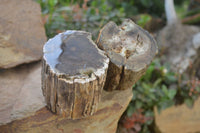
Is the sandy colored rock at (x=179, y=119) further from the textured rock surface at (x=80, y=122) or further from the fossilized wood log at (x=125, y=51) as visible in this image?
the fossilized wood log at (x=125, y=51)

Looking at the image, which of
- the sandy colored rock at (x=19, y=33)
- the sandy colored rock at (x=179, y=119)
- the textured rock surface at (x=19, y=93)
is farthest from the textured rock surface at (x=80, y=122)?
the sandy colored rock at (x=179, y=119)

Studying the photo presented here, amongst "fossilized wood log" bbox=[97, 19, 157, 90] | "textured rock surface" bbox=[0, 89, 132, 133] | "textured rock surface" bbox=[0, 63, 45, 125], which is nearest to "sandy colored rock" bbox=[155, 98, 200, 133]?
"textured rock surface" bbox=[0, 89, 132, 133]

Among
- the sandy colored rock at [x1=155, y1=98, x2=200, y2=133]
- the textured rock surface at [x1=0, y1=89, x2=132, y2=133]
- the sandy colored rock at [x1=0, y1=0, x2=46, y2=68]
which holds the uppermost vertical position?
the sandy colored rock at [x1=0, y1=0, x2=46, y2=68]

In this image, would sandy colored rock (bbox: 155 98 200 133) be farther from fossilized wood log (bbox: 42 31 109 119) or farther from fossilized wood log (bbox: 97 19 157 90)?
fossilized wood log (bbox: 42 31 109 119)

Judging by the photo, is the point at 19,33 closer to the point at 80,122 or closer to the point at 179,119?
the point at 80,122

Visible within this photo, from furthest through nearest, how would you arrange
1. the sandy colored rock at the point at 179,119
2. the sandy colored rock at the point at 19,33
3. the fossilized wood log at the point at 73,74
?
the sandy colored rock at the point at 179,119 < the sandy colored rock at the point at 19,33 < the fossilized wood log at the point at 73,74
